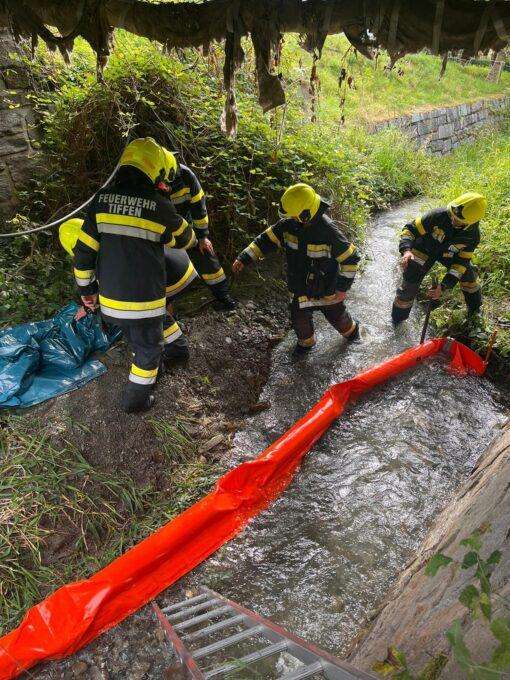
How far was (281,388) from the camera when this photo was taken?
3838mm

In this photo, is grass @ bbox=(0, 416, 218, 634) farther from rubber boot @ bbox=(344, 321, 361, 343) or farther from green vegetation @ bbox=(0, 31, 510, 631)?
rubber boot @ bbox=(344, 321, 361, 343)

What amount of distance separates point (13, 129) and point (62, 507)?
3.39m

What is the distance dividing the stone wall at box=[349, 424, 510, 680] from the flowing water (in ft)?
2.95

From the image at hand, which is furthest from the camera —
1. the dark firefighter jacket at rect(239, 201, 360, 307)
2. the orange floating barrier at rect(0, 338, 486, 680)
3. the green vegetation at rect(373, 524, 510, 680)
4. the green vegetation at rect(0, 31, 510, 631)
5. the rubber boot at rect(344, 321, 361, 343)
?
the rubber boot at rect(344, 321, 361, 343)

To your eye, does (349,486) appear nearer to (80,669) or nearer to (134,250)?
(80,669)

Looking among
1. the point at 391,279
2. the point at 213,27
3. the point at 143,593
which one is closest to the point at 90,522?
the point at 143,593

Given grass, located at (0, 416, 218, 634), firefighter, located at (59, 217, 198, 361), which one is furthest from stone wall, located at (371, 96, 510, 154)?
grass, located at (0, 416, 218, 634)

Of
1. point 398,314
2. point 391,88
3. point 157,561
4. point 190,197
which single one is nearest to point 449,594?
point 157,561

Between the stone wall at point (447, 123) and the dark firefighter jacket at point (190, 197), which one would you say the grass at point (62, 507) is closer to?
the dark firefighter jacket at point (190, 197)

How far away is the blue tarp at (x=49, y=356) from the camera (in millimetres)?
2992

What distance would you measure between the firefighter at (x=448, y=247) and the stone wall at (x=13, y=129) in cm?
383

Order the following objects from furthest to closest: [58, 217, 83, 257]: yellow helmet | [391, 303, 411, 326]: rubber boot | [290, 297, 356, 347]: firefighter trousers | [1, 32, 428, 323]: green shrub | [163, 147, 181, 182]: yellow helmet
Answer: [391, 303, 411, 326]: rubber boot
[290, 297, 356, 347]: firefighter trousers
[1, 32, 428, 323]: green shrub
[58, 217, 83, 257]: yellow helmet
[163, 147, 181, 182]: yellow helmet

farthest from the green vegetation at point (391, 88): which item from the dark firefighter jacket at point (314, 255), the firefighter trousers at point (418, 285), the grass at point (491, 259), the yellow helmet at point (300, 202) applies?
the yellow helmet at point (300, 202)

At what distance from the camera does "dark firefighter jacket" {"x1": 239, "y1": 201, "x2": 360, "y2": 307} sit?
345cm
